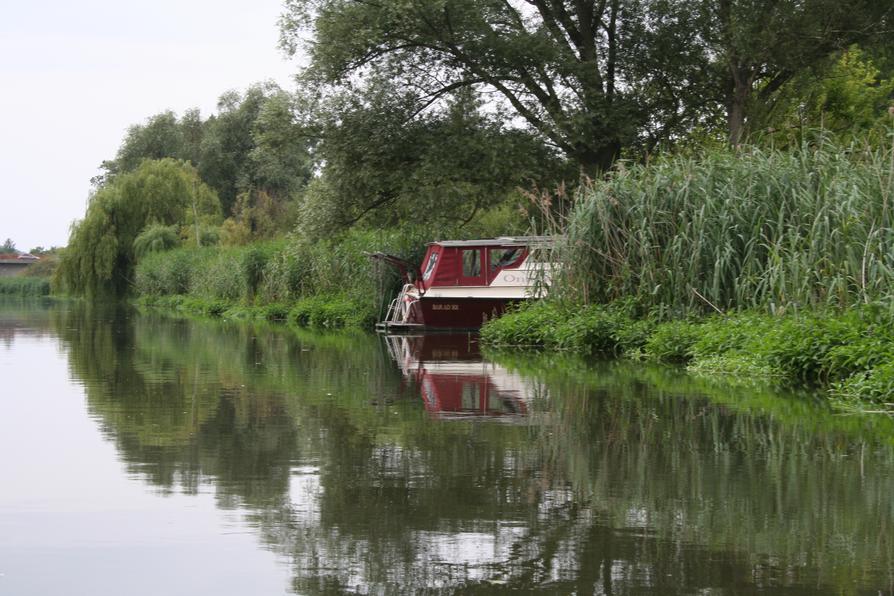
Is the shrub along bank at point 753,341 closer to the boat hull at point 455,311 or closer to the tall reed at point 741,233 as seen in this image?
the tall reed at point 741,233

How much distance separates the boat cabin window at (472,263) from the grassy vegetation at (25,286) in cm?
6235

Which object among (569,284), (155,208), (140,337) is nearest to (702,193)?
(569,284)

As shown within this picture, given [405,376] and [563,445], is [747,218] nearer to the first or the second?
[405,376]

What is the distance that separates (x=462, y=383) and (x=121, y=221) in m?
50.9

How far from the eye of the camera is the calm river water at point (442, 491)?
5.23 m

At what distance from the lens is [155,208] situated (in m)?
63.8

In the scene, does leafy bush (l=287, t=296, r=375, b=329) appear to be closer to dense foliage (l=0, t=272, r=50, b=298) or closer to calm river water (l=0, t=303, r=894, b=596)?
calm river water (l=0, t=303, r=894, b=596)

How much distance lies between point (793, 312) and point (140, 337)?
16612 millimetres

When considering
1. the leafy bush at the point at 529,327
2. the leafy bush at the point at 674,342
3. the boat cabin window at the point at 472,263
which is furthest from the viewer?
the boat cabin window at the point at 472,263

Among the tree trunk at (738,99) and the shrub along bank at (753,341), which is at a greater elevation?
the tree trunk at (738,99)

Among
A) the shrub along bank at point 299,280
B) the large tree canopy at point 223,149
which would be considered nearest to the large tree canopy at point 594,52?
the shrub along bank at point 299,280

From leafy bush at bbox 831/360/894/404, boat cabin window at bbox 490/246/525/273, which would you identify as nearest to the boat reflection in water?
leafy bush at bbox 831/360/894/404

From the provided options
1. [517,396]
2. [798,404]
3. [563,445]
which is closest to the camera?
[563,445]

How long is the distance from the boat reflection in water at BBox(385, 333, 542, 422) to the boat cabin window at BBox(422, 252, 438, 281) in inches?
246
